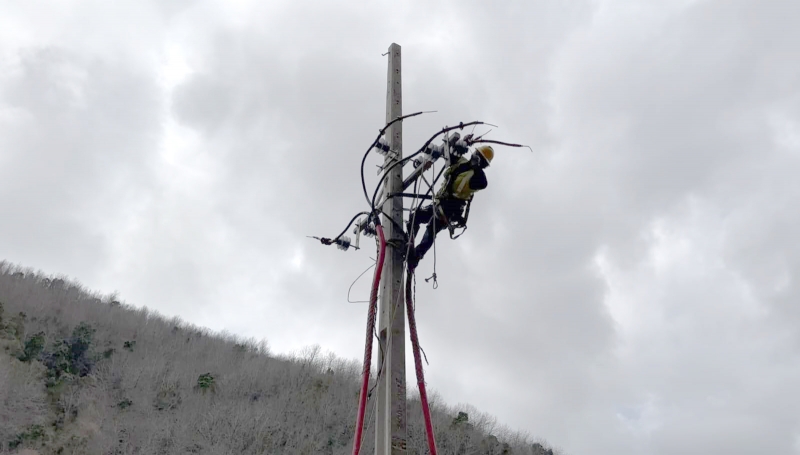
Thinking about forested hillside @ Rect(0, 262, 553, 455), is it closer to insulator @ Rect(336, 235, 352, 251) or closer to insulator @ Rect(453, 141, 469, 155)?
insulator @ Rect(336, 235, 352, 251)

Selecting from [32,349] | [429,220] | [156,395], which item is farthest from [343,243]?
[32,349]

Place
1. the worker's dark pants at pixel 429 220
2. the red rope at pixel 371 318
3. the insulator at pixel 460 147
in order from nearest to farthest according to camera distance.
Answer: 1. the red rope at pixel 371 318
2. the insulator at pixel 460 147
3. the worker's dark pants at pixel 429 220

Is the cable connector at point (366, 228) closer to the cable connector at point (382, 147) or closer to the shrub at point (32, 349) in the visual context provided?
the cable connector at point (382, 147)

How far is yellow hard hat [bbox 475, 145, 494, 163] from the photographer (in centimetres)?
524

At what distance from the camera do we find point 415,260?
17.1 ft

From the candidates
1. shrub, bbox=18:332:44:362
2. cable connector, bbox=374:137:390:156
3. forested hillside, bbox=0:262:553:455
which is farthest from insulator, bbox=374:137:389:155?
shrub, bbox=18:332:44:362

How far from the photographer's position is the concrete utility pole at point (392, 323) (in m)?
4.27

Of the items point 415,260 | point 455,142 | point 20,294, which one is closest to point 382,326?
point 415,260

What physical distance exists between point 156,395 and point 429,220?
16063mm

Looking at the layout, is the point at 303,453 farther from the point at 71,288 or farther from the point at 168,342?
the point at 71,288

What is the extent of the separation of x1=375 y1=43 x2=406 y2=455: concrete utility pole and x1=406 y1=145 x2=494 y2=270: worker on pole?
0.17m

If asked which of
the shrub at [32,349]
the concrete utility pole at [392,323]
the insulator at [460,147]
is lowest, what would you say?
the concrete utility pole at [392,323]

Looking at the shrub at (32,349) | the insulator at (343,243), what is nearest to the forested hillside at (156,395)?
the shrub at (32,349)

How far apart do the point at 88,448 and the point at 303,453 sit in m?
5.31
